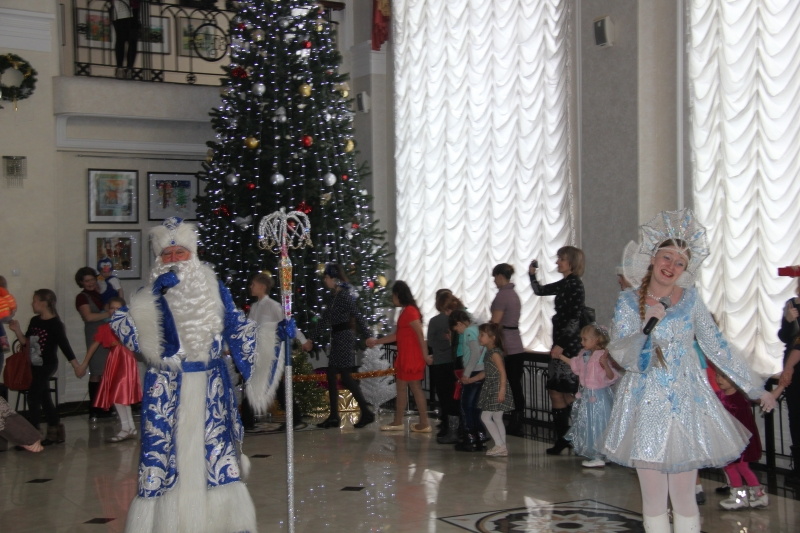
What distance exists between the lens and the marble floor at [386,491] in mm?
6211

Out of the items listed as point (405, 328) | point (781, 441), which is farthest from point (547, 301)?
point (781, 441)

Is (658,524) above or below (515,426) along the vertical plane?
above

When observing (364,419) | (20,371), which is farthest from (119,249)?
(364,419)

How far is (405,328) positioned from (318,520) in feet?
11.5

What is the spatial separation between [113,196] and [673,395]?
10275mm

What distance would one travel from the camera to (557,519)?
6223mm

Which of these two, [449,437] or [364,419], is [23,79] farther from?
[449,437]

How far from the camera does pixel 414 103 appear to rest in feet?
42.8

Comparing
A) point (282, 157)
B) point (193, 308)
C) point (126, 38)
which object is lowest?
point (193, 308)

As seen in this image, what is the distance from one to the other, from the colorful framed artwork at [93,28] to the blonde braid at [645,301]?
10699 mm

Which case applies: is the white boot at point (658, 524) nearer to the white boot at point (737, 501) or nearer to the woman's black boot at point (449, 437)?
the white boot at point (737, 501)

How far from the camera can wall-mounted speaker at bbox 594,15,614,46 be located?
30.2 feet

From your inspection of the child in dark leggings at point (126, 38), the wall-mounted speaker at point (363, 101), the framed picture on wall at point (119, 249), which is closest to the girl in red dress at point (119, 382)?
the framed picture on wall at point (119, 249)

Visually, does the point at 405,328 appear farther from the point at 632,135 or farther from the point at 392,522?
the point at 392,522
